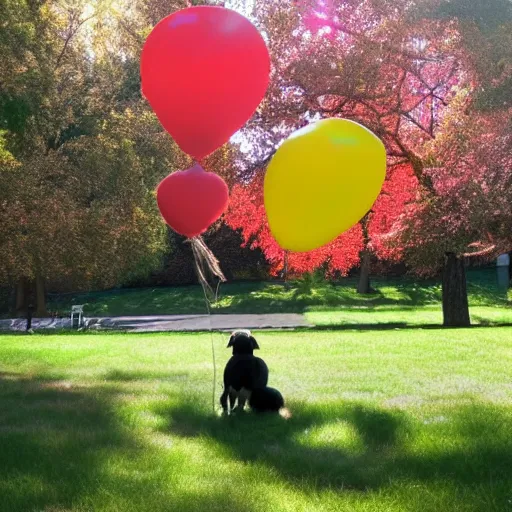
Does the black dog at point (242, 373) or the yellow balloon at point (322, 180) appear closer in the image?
the yellow balloon at point (322, 180)

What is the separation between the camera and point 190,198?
5.15 meters

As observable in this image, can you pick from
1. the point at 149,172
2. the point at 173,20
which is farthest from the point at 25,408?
the point at 149,172

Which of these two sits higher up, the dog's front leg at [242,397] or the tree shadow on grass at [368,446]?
the dog's front leg at [242,397]

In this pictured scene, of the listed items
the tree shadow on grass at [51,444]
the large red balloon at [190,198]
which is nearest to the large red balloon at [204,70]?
the large red balloon at [190,198]

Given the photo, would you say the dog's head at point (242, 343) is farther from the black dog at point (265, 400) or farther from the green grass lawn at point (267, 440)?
the green grass lawn at point (267, 440)

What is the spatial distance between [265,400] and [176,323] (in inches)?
533

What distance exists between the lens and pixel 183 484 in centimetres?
398

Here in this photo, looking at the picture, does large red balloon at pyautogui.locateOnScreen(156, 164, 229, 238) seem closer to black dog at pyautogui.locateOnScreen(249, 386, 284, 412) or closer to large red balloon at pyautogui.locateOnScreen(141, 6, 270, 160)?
large red balloon at pyautogui.locateOnScreen(141, 6, 270, 160)

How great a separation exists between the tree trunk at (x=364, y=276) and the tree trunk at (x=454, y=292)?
1150cm

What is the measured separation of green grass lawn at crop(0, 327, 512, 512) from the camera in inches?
148

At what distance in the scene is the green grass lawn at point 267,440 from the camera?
3.76 m

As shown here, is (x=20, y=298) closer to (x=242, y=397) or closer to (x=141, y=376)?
(x=141, y=376)

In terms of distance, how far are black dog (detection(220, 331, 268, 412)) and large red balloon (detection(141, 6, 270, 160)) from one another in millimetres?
1948

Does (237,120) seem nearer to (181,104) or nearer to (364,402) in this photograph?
(181,104)
